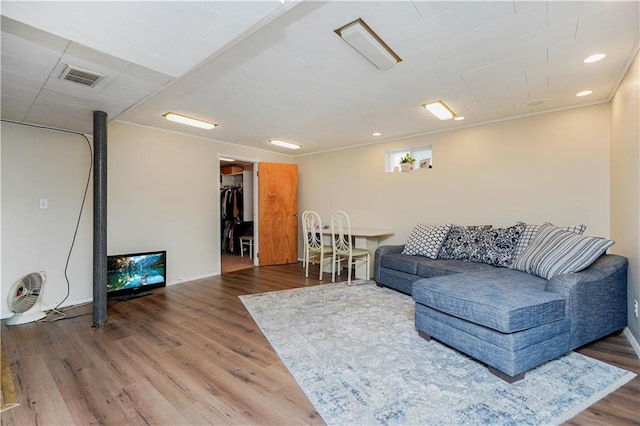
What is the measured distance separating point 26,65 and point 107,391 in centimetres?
231

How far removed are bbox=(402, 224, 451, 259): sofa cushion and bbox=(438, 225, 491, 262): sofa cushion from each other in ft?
0.25

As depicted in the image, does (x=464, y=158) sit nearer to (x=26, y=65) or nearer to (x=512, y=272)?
(x=512, y=272)

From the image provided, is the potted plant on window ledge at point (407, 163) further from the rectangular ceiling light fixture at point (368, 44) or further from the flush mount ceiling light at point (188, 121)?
the flush mount ceiling light at point (188, 121)

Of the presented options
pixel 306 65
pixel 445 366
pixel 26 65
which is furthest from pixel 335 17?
pixel 445 366

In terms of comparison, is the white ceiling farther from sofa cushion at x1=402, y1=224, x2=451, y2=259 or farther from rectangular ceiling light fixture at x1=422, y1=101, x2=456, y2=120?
sofa cushion at x1=402, y1=224, x2=451, y2=259

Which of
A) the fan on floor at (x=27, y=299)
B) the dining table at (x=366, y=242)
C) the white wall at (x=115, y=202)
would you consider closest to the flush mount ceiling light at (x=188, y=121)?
the white wall at (x=115, y=202)

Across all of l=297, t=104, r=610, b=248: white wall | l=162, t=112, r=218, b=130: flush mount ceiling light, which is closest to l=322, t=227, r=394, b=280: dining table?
l=297, t=104, r=610, b=248: white wall

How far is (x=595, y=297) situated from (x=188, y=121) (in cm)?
472

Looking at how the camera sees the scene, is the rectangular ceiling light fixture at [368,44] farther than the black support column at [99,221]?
No

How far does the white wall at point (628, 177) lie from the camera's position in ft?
7.59

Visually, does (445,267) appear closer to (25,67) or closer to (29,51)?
(29,51)

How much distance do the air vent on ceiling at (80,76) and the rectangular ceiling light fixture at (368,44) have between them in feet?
6.18

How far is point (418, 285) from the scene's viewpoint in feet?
8.49

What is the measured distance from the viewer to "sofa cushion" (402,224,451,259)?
4.01 meters
